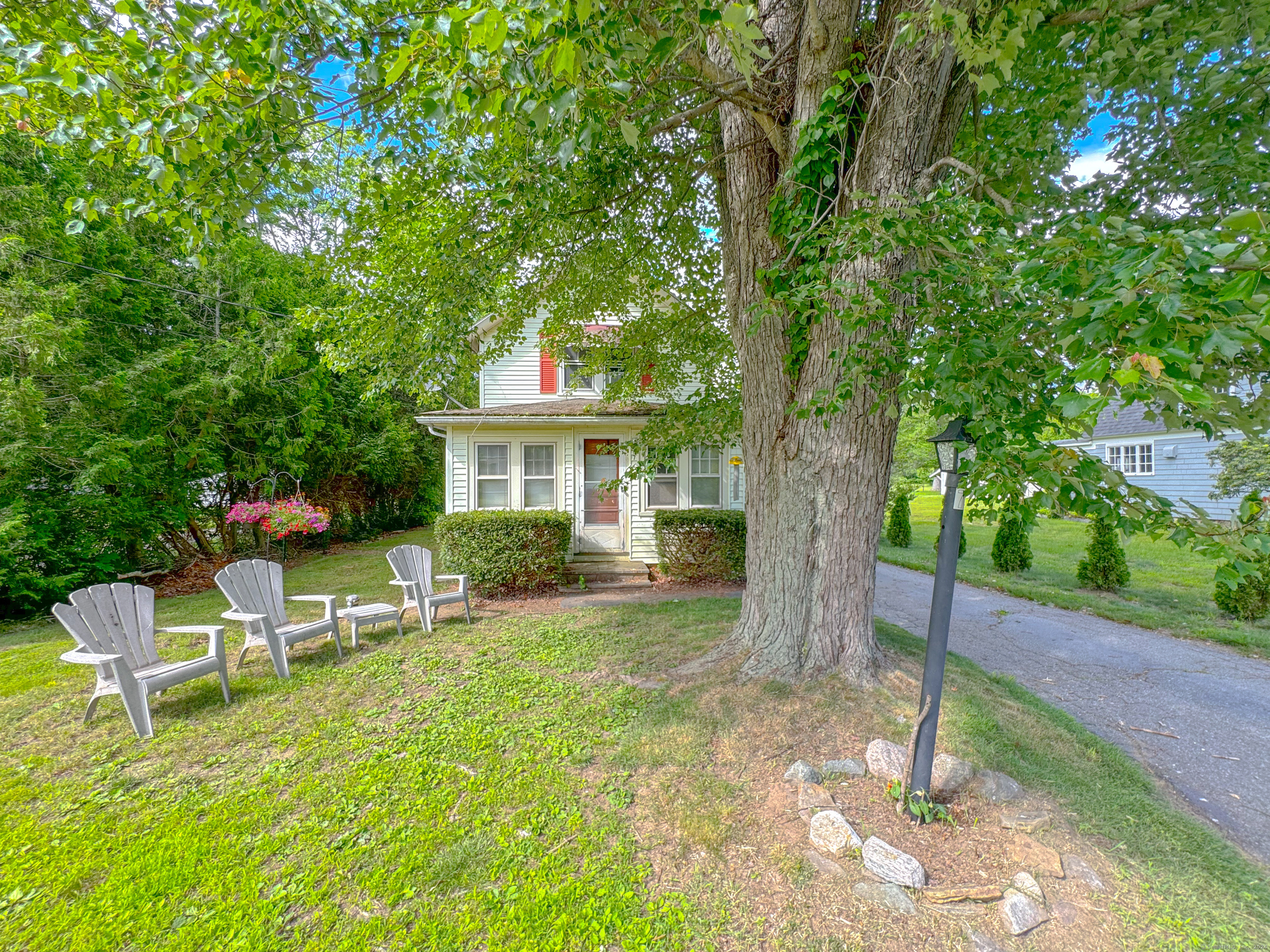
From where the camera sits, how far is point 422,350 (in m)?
5.32

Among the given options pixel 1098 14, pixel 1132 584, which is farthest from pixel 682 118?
pixel 1132 584

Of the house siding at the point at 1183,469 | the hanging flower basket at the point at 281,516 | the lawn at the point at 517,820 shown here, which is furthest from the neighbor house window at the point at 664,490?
the house siding at the point at 1183,469

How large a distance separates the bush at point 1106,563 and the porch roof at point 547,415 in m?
7.40

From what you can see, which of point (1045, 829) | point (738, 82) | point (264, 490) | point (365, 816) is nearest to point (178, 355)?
point (264, 490)

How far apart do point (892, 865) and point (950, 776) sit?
76cm

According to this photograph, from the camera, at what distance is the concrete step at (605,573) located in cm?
884

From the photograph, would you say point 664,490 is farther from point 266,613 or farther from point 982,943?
point 982,943

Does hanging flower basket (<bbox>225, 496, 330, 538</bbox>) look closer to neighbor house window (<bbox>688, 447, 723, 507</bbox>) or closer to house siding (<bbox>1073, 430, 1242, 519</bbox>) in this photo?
neighbor house window (<bbox>688, 447, 723, 507</bbox>)

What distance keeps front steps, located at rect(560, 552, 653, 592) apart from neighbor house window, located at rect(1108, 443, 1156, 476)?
17295 mm

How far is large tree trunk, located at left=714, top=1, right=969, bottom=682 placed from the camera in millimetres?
3121

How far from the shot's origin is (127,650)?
3.78m

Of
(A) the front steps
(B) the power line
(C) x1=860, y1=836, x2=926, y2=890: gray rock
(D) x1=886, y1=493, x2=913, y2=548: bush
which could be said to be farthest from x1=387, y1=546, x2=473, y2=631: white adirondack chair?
(D) x1=886, y1=493, x2=913, y2=548: bush

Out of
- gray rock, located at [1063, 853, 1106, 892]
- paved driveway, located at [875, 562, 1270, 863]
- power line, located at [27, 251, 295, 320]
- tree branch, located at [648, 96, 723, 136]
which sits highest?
power line, located at [27, 251, 295, 320]

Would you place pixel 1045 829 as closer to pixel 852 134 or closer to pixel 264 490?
pixel 852 134
